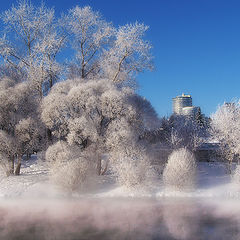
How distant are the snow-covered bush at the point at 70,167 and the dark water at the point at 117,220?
126 cm

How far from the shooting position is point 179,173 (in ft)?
63.4

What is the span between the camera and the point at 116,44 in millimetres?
26906

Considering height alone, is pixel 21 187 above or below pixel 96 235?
above

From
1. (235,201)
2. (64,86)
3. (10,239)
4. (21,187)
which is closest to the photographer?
(10,239)

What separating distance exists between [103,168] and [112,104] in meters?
5.67

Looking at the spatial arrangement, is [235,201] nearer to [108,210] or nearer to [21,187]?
[108,210]

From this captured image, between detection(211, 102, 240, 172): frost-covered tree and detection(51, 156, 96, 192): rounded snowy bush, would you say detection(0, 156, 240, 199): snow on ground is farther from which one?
detection(211, 102, 240, 172): frost-covered tree

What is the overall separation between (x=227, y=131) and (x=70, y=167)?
12756mm

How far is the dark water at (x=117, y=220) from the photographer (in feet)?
41.7

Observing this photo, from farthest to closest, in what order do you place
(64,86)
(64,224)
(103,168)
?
(103,168) → (64,86) → (64,224)

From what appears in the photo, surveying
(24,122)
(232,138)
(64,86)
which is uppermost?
(64,86)

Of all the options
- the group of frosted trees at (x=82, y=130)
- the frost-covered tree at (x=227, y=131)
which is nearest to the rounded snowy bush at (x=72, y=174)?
the group of frosted trees at (x=82, y=130)

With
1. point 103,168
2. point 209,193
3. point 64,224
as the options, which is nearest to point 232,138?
Answer: point 209,193

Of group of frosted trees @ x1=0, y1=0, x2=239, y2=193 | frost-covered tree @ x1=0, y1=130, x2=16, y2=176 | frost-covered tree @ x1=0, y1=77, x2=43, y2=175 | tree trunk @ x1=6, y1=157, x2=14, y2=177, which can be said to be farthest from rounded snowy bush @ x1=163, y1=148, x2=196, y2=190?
tree trunk @ x1=6, y1=157, x2=14, y2=177
